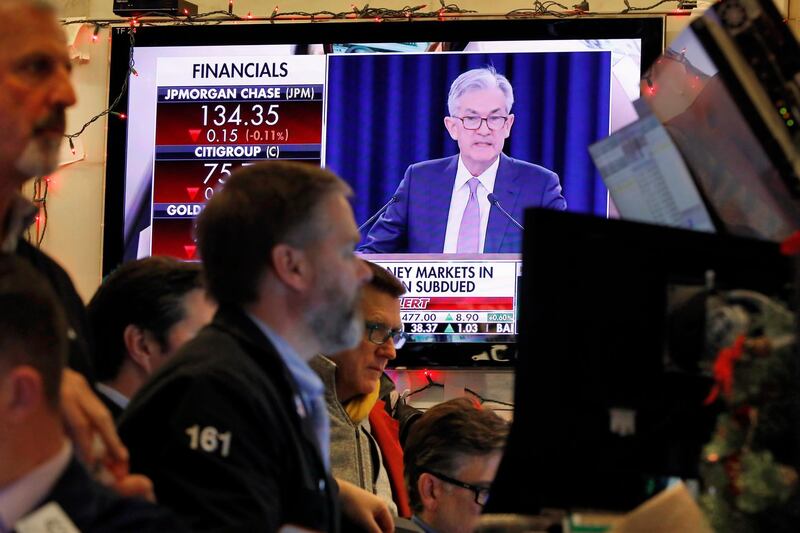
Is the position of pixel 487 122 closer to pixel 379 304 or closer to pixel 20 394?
pixel 379 304

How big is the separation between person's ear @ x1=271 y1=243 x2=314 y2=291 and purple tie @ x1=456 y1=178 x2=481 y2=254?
375 cm

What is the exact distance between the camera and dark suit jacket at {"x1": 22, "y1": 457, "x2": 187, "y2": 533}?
148 cm

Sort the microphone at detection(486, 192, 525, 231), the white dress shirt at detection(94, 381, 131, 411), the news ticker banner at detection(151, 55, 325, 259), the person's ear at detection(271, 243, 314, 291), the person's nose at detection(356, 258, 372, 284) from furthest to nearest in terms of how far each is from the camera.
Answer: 1. the news ticker banner at detection(151, 55, 325, 259)
2. the microphone at detection(486, 192, 525, 231)
3. the white dress shirt at detection(94, 381, 131, 411)
4. the person's nose at detection(356, 258, 372, 284)
5. the person's ear at detection(271, 243, 314, 291)

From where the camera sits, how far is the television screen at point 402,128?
5.89m

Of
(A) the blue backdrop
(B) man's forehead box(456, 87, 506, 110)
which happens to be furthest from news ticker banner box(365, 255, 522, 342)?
(B) man's forehead box(456, 87, 506, 110)

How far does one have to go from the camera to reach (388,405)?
5105 mm

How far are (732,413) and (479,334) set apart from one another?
171 inches

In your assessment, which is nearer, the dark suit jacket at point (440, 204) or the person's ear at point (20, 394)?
the person's ear at point (20, 394)

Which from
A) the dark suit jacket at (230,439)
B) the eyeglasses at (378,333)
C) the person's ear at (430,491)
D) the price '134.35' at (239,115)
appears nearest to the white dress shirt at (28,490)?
the dark suit jacket at (230,439)

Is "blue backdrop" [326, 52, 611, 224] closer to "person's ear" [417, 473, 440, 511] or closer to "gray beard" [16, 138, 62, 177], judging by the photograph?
"person's ear" [417, 473, 440, 511]

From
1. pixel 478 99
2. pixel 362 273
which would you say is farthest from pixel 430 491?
pixel 478 99

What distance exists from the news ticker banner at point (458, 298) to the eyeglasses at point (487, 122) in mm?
623

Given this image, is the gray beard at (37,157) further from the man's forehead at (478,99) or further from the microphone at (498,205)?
the man's forehead at (478,99)

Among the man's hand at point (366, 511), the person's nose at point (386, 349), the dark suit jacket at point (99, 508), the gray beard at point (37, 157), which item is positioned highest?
the gray beard at point (37, 157)
